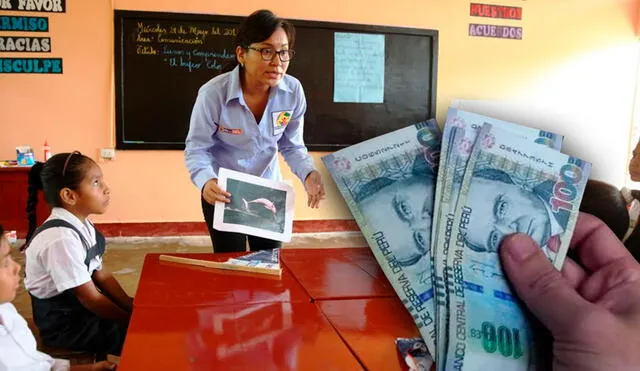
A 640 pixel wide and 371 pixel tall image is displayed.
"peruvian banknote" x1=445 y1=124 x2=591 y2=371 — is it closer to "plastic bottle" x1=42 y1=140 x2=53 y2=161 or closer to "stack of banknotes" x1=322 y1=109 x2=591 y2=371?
"stack of banknotes" x1=322 y1=109 x2=591 y2=371

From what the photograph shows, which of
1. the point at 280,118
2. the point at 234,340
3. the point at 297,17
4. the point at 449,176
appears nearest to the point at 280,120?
the point at 280,118

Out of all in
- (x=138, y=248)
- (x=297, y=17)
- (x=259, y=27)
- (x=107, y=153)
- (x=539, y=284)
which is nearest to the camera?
(x=539, y=284)

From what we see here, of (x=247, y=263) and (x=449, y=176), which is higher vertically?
(x=449, y=176)

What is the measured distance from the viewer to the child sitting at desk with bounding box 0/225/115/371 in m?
0.91

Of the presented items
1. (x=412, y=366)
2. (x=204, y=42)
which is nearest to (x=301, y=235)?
(x=204, y=42)

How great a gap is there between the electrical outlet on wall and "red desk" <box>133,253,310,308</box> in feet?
9.56

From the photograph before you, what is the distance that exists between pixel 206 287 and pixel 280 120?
0.88 meters

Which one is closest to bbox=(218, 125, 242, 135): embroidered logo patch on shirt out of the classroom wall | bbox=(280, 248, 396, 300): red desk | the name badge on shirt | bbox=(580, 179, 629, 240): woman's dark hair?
the name badge on shirt

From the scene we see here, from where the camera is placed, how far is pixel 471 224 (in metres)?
0.54

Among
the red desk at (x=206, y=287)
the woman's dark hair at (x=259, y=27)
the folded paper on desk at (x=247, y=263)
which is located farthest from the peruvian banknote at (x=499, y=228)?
the woman's dark hair at (x=259, y=27)

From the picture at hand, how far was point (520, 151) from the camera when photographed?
0.55 metres

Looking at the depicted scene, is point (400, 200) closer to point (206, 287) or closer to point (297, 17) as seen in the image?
point (206, 287)

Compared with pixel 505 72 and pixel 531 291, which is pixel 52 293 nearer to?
pixel 531 291

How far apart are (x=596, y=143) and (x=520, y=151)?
0.37 ft
